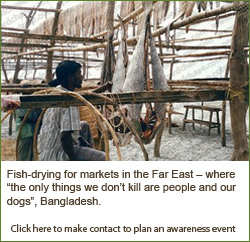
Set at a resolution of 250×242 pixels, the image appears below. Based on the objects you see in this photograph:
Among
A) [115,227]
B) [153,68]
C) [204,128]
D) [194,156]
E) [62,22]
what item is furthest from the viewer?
[204,128]

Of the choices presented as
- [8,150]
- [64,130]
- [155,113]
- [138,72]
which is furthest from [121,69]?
[8,150]

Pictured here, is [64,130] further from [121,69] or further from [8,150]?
[8,150]

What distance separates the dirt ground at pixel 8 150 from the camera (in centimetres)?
536

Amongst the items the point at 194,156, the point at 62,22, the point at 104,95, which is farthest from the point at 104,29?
the point at 104,95

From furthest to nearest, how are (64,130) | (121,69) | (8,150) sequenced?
(8,150), (121,69), (64,130)

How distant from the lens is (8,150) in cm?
579

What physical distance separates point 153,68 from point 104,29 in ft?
11.6

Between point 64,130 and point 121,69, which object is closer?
point 64,130

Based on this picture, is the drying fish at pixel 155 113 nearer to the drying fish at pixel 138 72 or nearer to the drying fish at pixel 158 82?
the drying fish at pixel 158 82

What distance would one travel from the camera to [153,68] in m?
2.91

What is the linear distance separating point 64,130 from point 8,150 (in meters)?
3.78

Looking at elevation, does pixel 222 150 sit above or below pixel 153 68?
below

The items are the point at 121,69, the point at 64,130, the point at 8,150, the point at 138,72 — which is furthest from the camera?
the point at 8,150

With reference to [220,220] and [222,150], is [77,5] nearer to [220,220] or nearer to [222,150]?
[222,150]
